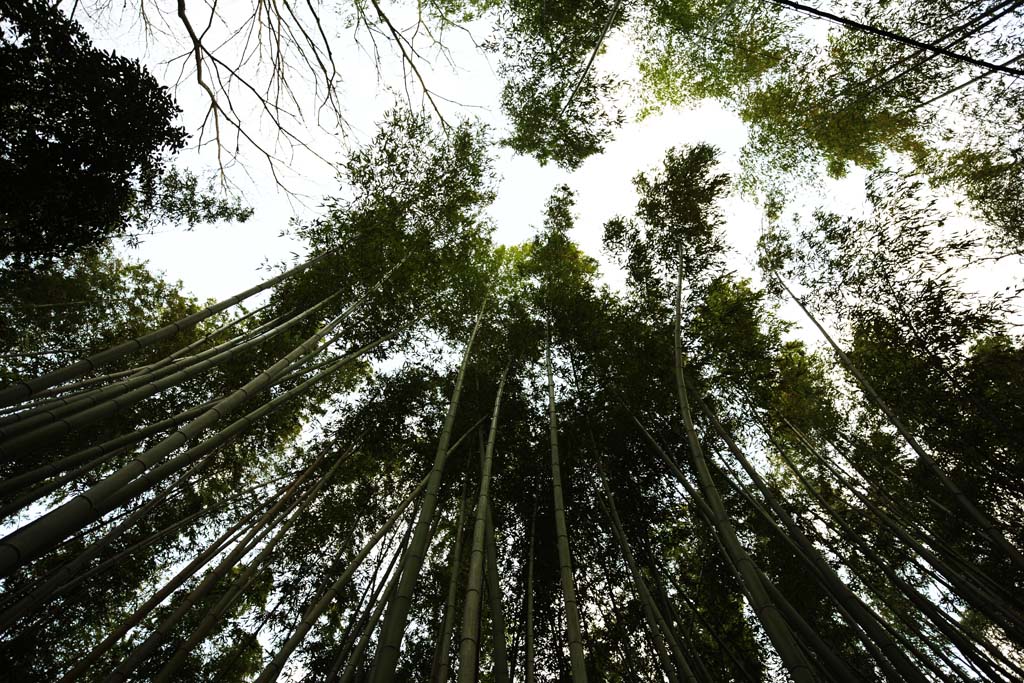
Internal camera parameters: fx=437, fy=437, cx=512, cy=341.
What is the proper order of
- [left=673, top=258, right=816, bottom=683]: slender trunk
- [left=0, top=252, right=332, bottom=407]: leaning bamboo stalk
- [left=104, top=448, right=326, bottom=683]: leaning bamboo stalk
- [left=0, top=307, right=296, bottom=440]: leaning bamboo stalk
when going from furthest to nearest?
[left=104, top=448, right=326, bottom=683]: leaning bamboo stalk → [left=0, top=252, right=332, bottom=407]: leaning bamboo stalk → [left=0, top=307, right=296, bottom=440]: leaning bamboo stalk → [left=673, top=258, right=816, bottom=683]: slender trunk

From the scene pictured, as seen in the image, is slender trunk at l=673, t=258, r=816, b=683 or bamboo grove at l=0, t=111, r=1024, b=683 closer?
slender trunk at l=673, t=258, r=816, b=683

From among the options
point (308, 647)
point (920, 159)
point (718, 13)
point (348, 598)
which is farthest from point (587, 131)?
point (308, 647)

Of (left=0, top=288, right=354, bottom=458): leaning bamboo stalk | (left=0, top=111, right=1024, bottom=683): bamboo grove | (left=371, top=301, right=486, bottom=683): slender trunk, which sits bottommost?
(left=371, top=301, right=486, bottom=683): slender trunk

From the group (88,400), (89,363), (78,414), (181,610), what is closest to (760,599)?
(78,414)

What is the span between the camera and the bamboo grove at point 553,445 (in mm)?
3877

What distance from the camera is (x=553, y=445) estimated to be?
10.9ft

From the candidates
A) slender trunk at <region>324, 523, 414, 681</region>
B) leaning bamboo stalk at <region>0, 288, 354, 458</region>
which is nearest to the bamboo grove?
slender trunk at <region>324, 523, 414, 681</region>

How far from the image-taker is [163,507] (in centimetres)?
486

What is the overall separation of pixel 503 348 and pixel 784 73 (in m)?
5.09

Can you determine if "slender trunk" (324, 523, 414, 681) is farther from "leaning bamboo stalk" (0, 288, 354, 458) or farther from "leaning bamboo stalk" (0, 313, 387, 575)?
"leaning bamboo stalk" (0, 288, 354, 458)

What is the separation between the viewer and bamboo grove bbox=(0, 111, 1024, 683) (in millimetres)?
3877

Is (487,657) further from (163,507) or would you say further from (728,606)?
(163,507)

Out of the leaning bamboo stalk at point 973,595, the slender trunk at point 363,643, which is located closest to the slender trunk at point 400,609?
the slender trunk at point 363,643

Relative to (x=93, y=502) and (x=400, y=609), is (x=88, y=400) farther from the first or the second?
(x=400, y=609)
